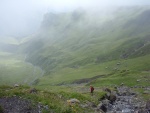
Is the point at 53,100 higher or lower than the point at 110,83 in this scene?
lower

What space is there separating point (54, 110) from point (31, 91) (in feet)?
27.9

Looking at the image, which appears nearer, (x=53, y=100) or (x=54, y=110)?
(x=54, y=110)

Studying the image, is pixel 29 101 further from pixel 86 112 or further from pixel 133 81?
pixel 133 81

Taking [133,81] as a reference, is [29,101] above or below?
below

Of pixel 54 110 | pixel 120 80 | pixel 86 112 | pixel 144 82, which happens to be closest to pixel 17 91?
pixel 54 110

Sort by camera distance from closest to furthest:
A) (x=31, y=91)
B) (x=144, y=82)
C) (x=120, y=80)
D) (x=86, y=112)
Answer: (x=86, y=112) → (x=31, y=91) → (x=144, y=82) → (x=120, y=80)

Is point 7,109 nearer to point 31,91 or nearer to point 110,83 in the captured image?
point 31,91

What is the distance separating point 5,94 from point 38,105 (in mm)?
6500

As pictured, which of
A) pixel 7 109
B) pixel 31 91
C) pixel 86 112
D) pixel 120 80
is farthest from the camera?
pixel 120 80

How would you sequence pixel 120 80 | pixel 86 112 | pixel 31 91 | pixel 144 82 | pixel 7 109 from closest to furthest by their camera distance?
pixel 7 109, pixel 86 112, pixel 31 91, pixel 144 82, pixel 120 80

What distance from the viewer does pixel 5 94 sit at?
4534 cm

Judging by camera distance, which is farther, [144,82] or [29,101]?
[144,82]

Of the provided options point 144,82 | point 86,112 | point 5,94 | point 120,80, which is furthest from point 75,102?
point 120,80

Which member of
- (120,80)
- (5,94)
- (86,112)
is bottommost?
(86,112)
